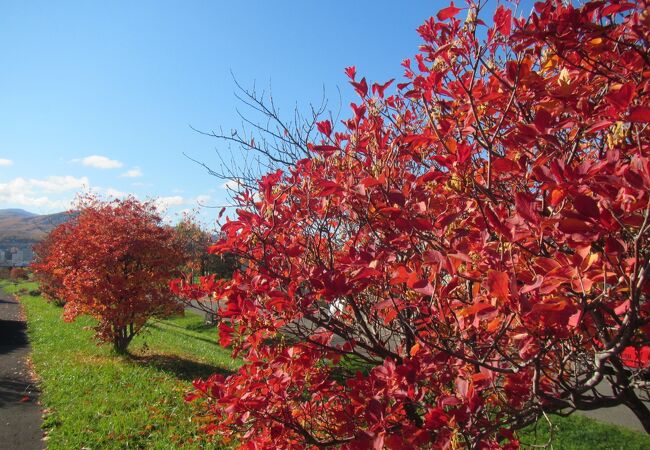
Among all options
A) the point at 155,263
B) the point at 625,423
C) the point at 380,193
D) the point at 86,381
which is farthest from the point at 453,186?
the point at 155,263

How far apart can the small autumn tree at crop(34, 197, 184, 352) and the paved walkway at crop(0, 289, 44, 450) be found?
1.52 meters

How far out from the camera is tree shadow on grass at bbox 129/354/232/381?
8198 mm

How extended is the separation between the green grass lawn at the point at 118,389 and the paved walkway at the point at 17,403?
6.3 inches

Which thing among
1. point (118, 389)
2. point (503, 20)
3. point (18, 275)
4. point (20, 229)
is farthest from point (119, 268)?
point (20, 229)

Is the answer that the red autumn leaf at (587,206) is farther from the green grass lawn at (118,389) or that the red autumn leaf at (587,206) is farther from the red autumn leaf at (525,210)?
the green grass lawn at (118,389)

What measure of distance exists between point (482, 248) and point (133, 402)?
6390 mm

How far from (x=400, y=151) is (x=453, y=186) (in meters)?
0.47

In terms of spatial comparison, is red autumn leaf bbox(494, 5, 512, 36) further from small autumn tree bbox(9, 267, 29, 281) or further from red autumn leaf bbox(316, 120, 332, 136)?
small autumn tree bbox(9, 267, 29, 281)

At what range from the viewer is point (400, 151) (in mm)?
2162

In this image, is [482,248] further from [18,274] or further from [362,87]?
[18,274]

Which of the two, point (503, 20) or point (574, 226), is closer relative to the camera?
point (574, 226)

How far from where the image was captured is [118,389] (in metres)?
6.88

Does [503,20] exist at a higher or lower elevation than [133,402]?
higher

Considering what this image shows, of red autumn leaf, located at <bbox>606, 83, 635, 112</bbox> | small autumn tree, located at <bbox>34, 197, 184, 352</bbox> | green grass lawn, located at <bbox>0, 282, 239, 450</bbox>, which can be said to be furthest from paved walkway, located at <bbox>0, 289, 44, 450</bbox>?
red autumn leaf, located at <bbox>606, 83, 635, 112</bbox>
